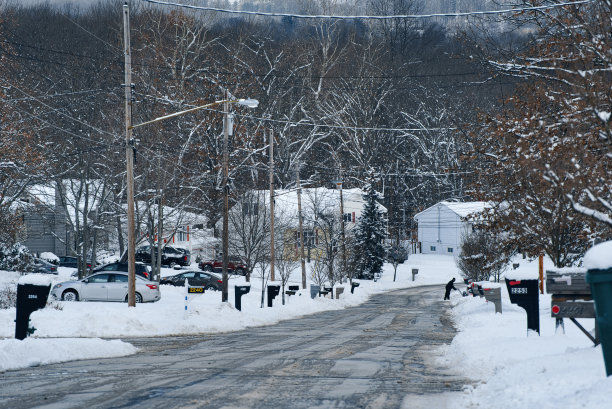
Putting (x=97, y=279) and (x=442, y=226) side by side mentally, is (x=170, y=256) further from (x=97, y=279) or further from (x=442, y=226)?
(x=442, y=226)

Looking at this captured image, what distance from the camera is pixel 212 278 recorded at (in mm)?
45469

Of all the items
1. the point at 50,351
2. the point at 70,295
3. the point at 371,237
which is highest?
the point at 371,237

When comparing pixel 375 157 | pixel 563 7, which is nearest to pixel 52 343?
pixel 563 7

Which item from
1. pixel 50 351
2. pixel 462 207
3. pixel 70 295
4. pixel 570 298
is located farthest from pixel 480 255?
pixel 462 207

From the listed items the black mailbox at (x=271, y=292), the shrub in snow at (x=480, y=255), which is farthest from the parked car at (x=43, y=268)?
the shrub in snow at (x=480, y=255)

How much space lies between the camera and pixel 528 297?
15602 mm

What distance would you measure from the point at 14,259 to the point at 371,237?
118 feet

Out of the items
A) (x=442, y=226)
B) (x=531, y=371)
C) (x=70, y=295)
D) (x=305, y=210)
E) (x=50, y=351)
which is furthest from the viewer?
(x=442, y=226)

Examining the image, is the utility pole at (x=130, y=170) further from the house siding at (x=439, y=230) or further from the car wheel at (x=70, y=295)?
the house siding at (x=439, y=230)

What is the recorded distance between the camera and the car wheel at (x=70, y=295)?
31.8m

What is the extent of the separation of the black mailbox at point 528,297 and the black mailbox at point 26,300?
981 cm

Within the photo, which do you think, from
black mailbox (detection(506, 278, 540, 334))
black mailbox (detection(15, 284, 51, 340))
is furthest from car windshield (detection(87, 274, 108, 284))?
black mailbox (detection(506, 278, 540, 334))

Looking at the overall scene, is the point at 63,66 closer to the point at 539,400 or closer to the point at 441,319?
the point at 441,319

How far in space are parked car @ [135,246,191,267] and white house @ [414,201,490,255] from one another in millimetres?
31895
